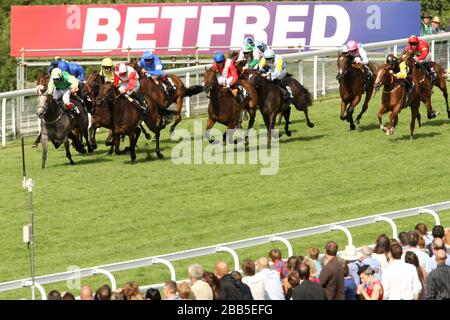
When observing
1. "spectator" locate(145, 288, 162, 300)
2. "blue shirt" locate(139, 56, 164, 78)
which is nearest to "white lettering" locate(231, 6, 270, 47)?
"blue shirt" locate(139, 56, 164, 78)

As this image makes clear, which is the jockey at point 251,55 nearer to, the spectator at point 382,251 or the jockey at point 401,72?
the jockey at point 401,72

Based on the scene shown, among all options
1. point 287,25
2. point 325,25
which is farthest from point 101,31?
point 325,25

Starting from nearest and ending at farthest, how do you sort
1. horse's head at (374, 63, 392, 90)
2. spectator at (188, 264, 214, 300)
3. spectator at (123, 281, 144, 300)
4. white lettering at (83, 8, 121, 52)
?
spectator at (123, 281, 144, 300)
spectator at (188, 264, 214, 300)
horse's head at (374, 63, 392, 90)
white lettering at (83, 8, 121, 52)

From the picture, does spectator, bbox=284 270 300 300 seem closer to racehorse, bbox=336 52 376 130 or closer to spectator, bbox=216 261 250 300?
spectator, bbox=216 261 250 300

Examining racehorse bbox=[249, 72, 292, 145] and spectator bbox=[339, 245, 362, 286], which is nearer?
spectator bbox=[339, 245, 362, 286]

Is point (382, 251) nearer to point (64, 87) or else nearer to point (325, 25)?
point (64, 87)

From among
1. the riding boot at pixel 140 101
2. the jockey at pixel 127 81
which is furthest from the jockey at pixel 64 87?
the riding boot at pixel 140 101

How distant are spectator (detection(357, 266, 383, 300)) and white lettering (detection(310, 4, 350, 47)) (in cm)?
1642

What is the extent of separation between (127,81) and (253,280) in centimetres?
1013

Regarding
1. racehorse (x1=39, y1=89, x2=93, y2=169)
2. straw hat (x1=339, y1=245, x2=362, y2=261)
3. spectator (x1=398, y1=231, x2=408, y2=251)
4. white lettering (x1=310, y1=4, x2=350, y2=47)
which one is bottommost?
straw hat (x1=339, y1=245, x2=362, y2=261)

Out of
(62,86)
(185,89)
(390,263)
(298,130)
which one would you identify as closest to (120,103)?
(62,86)

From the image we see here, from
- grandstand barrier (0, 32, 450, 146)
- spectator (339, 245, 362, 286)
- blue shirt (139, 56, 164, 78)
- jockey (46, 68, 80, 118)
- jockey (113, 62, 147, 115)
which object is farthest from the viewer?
grandstand barrier (0, 32, 450, 146)

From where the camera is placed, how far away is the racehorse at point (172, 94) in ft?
70.4

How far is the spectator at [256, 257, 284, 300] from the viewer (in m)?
Answer: 10.8
